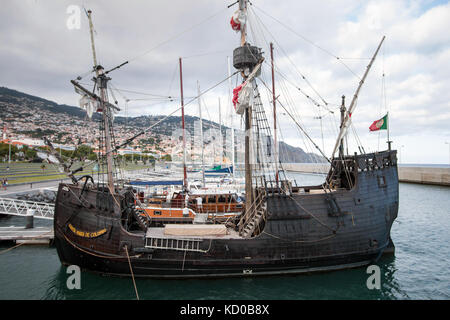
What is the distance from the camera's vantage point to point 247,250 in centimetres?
873

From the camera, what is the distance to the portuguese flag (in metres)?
11.2

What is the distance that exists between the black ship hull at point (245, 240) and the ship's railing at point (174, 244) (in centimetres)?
4

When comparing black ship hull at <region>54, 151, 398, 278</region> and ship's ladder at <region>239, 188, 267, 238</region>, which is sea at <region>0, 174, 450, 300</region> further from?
ship's ladder at <region>239, 188, 267, 238</region>

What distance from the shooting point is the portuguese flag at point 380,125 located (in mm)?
11205

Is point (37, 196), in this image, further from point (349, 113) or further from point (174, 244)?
point (349, 113)

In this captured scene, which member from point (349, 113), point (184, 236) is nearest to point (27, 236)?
point (184, 236)

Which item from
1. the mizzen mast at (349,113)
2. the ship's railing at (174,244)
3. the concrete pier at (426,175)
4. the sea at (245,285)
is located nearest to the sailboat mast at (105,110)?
the ship's railing at (174,244)

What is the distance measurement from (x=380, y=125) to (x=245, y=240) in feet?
28.9

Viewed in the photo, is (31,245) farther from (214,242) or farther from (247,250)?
(247,250)

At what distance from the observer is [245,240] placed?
8734mm

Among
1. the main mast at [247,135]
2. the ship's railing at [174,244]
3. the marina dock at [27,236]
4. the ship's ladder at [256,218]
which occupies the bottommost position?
the marina dock at [27,236]

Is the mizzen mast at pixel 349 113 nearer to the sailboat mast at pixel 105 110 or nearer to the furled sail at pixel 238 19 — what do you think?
the furled sail at pixel 238 19
